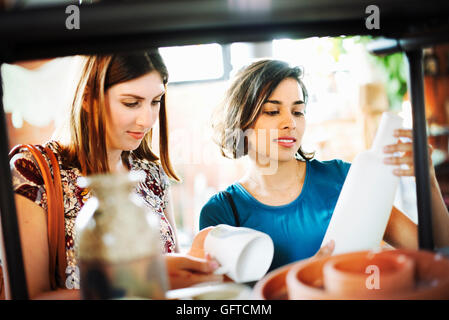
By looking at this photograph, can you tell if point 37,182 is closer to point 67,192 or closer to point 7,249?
point 67,192

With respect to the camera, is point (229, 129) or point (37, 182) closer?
point (37, 182)

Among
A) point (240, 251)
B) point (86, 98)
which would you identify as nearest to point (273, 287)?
point (240, 251)

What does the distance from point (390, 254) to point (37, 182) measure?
555 millimetres

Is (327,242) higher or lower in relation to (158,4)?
lower

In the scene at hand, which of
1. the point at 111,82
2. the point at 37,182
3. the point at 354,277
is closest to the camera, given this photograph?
the point at 354,277

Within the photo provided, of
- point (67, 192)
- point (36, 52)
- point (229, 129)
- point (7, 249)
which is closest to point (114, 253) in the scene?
point (7, 249)

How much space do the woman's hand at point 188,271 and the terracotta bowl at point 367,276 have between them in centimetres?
11

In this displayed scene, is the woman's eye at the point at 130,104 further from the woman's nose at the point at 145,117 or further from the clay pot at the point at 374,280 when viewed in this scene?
the clay pot at the point at 374,280

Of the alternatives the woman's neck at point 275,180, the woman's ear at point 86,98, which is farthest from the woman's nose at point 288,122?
the woman's ear at point 86,98

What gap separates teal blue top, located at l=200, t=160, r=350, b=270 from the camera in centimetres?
71

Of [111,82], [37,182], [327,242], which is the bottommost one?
[327,242]

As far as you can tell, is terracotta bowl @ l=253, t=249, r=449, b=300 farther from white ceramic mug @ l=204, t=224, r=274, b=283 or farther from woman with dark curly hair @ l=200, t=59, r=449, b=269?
woman with dark curly hair @ l=200, t=59, r=449, b=269

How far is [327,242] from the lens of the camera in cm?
58

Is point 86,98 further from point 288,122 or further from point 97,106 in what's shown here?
point 288,122
